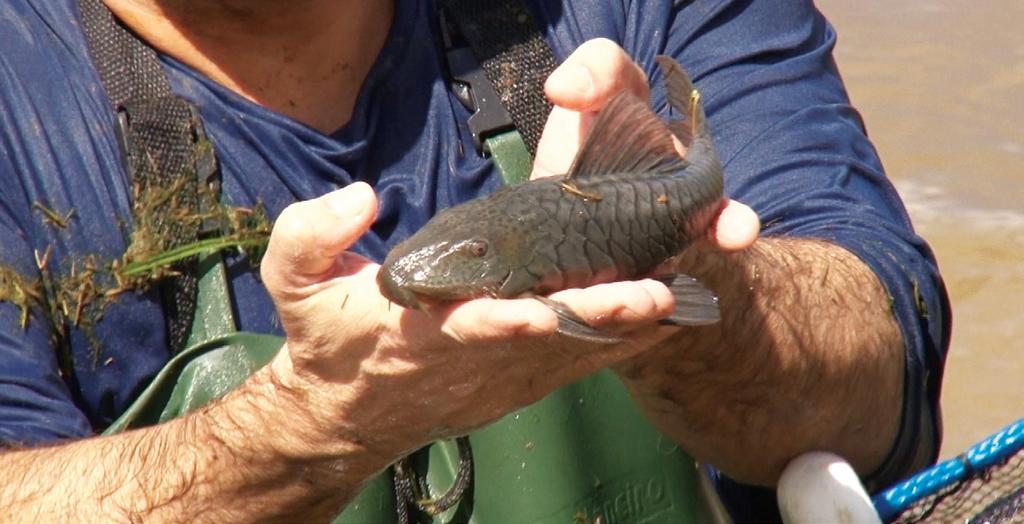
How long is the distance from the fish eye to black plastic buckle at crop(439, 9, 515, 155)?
102 cm

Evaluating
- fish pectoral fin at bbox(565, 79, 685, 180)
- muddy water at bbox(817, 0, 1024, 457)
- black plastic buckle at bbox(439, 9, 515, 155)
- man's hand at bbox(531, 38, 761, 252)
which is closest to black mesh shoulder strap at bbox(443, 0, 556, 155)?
black plastic buckle at bbox(439, 9, 515, 155)

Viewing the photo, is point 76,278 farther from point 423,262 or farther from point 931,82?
point 931,82

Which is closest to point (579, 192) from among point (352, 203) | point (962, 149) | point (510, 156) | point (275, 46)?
point (352, 203)

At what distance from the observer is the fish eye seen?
6.42 feet

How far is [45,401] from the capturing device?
8.56 ft

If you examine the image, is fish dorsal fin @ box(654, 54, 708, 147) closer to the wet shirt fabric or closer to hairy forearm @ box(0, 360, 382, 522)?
the wet shirt fabric

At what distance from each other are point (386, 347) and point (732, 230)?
59 cm

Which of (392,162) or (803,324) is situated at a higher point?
(392,162)

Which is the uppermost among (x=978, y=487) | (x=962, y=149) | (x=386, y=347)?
(x=386, y=347)

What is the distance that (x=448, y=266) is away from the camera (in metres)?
1.95

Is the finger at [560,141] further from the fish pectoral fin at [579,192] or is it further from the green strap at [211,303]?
the green strap at [211,303]

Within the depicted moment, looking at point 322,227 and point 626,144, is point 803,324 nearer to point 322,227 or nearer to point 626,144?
point 626,144

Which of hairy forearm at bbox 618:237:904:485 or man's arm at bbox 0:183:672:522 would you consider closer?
man's arm at bbox 0:183:672:522

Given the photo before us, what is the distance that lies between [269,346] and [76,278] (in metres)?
0.37
